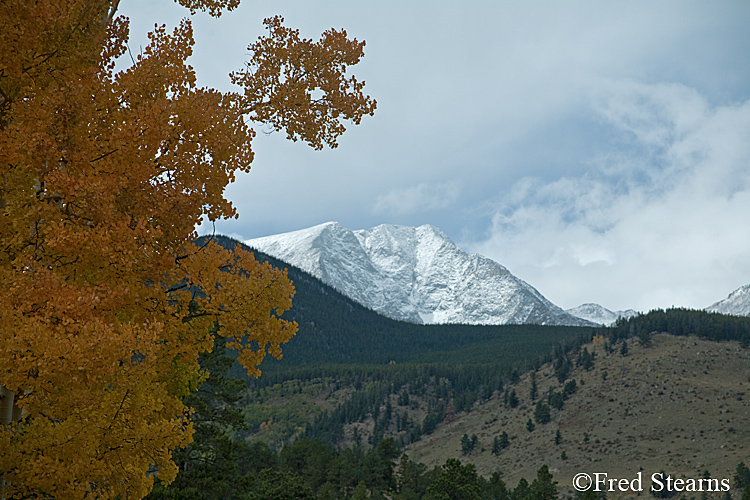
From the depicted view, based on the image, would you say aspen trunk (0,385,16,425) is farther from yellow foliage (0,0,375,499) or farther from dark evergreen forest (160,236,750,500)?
dark evergreen forest (160,236,750,500)

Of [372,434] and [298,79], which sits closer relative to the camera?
[298,79]

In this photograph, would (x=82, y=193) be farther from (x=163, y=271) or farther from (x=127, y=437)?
(x=127, y=437)

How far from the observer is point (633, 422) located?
123m

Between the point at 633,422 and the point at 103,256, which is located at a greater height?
the point at 103,256

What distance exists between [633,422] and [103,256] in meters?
135

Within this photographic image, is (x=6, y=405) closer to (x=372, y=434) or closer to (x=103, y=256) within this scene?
(x=103, y=256)

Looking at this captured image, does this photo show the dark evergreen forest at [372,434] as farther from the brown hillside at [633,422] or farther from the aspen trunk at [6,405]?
the aspen trunk at [6,405]

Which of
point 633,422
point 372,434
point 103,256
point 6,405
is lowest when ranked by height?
point 372,434

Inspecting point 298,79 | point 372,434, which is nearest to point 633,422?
point 372,434

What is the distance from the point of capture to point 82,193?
20.0 ft

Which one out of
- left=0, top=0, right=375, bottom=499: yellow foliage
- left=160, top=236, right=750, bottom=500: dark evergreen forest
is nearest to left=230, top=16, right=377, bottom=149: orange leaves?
left=0, top=0, right=375, bottom=499: yellow foliage

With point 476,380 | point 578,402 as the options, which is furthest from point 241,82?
point 476,380

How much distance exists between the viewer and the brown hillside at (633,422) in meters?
106

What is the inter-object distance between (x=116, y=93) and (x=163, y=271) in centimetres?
243
